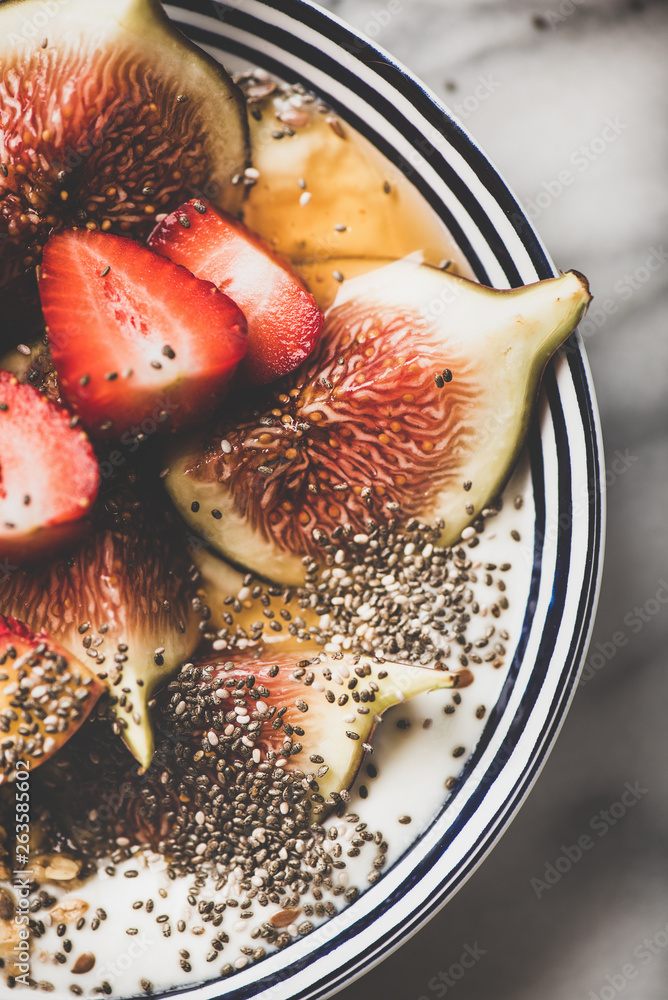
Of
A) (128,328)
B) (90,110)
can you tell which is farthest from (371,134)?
(128,328)

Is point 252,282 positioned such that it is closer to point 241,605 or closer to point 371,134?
point 371,134

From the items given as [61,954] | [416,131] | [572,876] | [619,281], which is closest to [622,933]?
[572,876]

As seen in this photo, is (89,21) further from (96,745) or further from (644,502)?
(644,502)

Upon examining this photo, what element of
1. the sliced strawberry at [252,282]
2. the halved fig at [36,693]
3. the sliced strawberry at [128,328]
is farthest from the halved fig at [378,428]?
the halved fig at [36,693]

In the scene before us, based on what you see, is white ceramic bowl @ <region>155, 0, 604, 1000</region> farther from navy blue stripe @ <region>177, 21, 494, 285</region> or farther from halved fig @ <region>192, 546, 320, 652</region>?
halved fig @ <region>192, 546, 320, 652</region>

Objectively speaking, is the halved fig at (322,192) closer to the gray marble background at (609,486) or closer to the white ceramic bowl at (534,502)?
the white ceramic bowl at (534,502)

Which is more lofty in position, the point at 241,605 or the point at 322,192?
the point at 322,192

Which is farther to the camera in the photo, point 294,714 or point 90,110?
point 294,714

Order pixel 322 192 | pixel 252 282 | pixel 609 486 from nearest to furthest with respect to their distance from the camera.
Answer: pixel 252 282, pixel 322 192, pixel 609 486
